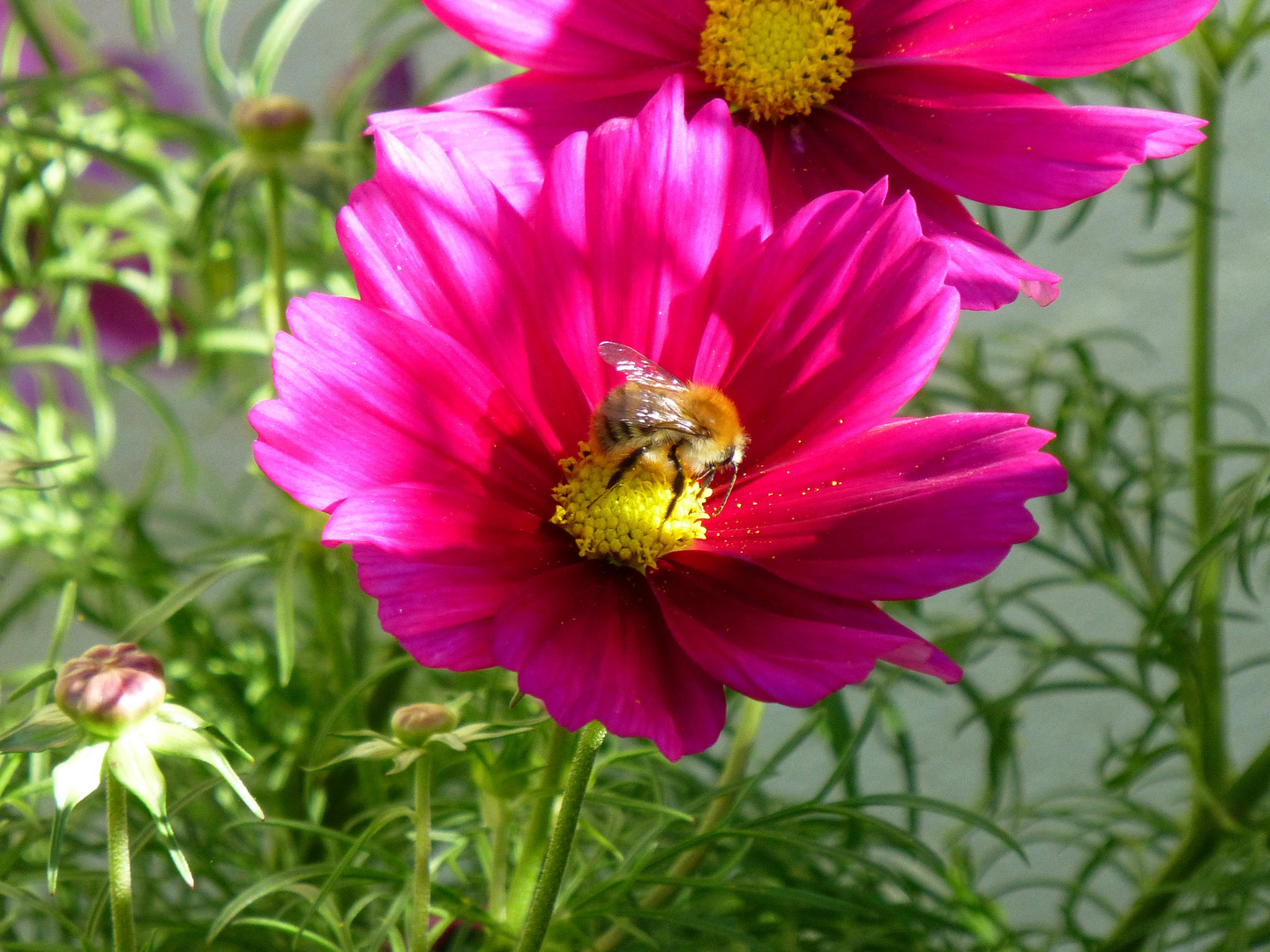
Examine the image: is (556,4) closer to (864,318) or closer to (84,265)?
(864,318)

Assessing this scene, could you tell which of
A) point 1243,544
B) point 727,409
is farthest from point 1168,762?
point 727,409

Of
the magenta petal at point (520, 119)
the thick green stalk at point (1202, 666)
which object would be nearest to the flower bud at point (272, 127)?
the magenta petal at point (520, 119)

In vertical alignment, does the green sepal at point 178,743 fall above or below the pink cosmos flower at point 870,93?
below

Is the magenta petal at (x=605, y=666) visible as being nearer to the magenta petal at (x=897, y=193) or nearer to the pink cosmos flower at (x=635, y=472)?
the pink cosmos flower at (x=635, y=472)

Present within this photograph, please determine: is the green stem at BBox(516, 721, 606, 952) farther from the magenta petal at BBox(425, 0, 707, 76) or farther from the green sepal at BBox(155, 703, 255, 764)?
the magenta petal at BBox(425, 0, 707, 76)

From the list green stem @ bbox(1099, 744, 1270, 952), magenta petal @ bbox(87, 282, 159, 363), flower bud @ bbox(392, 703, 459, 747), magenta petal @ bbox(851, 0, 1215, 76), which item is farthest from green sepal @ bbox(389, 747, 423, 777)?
magenta petal @ bbox(87, 282, 159, 363)

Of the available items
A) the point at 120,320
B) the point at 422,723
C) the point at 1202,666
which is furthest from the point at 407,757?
the point at 120,320
